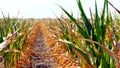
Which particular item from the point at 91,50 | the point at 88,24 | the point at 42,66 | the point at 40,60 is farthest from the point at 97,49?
the point at 40,60

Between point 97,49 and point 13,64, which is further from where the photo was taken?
point 13,64

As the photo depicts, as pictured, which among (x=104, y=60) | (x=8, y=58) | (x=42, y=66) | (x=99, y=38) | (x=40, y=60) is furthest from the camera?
(x=40, y=60)

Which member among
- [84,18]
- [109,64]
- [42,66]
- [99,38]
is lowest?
[42,66]

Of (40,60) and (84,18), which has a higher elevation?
(84,18)

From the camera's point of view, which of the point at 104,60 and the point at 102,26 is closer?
the point at 104,60

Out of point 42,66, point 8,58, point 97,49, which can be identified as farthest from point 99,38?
point 42,66

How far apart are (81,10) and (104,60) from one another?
609 millimetres

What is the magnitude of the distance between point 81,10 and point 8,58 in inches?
63.5

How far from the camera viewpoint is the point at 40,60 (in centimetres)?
699

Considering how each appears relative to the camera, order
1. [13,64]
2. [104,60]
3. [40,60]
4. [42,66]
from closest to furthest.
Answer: [104,60] < [13,64] < [42,66] < [40,60]

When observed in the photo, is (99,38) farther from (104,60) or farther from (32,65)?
(32,65)

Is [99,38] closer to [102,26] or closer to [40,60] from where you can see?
[102,26]

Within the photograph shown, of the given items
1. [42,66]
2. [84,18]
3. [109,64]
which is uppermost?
[84,18]

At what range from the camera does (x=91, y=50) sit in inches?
112
